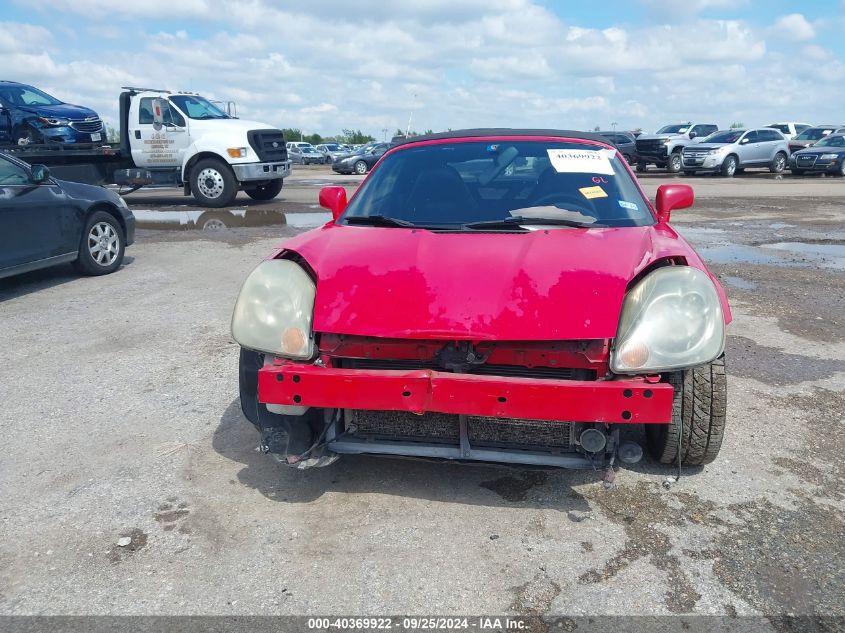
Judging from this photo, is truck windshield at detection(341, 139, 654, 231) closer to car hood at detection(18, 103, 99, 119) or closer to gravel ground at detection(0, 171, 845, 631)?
gravel ground at detection(0, 171, 845, 631)

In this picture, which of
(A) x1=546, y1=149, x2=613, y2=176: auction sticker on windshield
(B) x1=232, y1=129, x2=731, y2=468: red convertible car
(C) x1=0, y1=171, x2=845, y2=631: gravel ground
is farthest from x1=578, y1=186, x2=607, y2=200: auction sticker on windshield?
(C) x1=0, y1=171, x2=845, y2=631: gravel ground

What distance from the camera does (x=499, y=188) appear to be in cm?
394

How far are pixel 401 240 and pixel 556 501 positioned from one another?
4.49ft

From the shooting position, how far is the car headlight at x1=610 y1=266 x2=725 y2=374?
257 cm

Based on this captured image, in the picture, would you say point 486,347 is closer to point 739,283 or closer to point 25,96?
point 739,283

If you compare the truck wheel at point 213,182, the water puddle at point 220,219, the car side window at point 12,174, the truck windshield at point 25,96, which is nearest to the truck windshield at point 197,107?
the truck wheel at point 213,182

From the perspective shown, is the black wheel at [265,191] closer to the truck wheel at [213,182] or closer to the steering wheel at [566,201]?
the truck wheel at [213,182]

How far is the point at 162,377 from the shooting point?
4492 millimetres

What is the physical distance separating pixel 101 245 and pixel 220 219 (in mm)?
4919

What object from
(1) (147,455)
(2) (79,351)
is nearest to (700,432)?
(1) (147,455)

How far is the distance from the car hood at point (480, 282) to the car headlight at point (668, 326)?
2.7 inches

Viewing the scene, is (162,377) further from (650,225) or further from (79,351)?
(650,225)

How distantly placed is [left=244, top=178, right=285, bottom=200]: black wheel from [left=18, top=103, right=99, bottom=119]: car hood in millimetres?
3884

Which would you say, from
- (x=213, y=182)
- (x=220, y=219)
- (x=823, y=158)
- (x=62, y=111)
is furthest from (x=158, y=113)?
(x=823, y=158)
